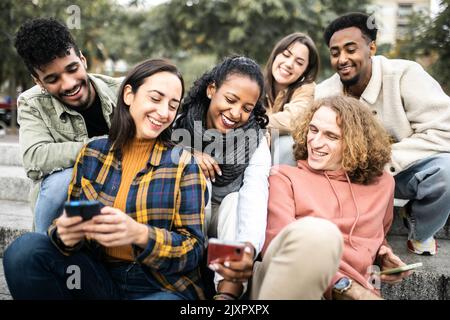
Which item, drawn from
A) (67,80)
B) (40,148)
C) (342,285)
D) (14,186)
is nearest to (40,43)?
(67,80)

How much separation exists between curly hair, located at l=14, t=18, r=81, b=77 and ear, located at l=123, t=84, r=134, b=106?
23.5 inches

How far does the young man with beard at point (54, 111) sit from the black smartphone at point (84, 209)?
26.1 inches

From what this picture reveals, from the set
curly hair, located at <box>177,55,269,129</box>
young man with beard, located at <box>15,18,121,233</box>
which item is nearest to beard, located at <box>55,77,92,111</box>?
young man with beard, located at <box>15,18,121,233</box>

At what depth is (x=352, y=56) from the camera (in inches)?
124

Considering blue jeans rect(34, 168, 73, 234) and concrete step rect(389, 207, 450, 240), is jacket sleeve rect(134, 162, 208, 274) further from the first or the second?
concrete step rect(389, 207, 450, 240)

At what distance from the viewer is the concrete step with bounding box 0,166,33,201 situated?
367cm

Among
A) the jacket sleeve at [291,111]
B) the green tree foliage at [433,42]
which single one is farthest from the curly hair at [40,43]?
the green tree foliage at [433,42]

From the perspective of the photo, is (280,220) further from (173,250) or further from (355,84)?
(355,84)

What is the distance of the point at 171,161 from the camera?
200 cm

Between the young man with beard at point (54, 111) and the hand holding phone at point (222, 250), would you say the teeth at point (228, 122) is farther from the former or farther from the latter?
the hand holding phone at point (222, 250)

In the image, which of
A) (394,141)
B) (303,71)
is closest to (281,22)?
(303,71)

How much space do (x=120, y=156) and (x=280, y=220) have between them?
32.9 inches

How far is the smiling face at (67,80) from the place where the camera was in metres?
2.45

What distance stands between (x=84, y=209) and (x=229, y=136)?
105 centimetres
